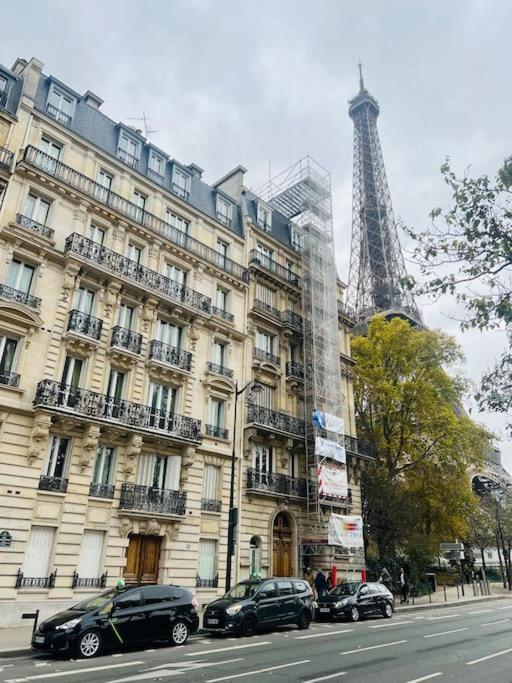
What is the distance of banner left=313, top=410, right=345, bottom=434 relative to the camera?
2525 centimetres

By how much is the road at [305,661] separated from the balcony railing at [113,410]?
776 cm

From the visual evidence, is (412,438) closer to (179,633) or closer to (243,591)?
(243,591)

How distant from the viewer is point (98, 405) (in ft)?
59.7

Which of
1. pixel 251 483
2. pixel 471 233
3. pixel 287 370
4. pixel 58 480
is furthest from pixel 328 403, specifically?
pixel 471 233

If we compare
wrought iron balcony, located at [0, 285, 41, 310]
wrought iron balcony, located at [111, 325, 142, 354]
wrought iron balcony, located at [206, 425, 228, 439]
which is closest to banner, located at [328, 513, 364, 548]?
wrought iron balcony, located at [206, 425, 228, 439]

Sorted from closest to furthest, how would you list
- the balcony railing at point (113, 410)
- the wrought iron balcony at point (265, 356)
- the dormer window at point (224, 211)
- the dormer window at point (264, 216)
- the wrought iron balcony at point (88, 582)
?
the wrought iron balcony at point (88, 582) < the balcony railing at point (113, 410) < the wrought iron balcony at point (265, 356) < the dormer window at point (224, 211) < the dormer window at point (264, 216)

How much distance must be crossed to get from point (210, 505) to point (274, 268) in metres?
13.8

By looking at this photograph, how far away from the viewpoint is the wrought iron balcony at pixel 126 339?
64.7ft

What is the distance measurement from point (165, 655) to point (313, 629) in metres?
6.58

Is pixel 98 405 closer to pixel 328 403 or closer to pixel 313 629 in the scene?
pixel 313 629

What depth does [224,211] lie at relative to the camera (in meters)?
27.8

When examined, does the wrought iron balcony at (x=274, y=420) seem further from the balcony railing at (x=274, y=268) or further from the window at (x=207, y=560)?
the balcony railing at (x=274, y=268)

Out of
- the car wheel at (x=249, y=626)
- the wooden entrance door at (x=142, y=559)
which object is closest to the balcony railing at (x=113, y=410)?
the wooden entrance door at (x=142, y=559)

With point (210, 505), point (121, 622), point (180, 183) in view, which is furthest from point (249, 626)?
point (180, 183)
